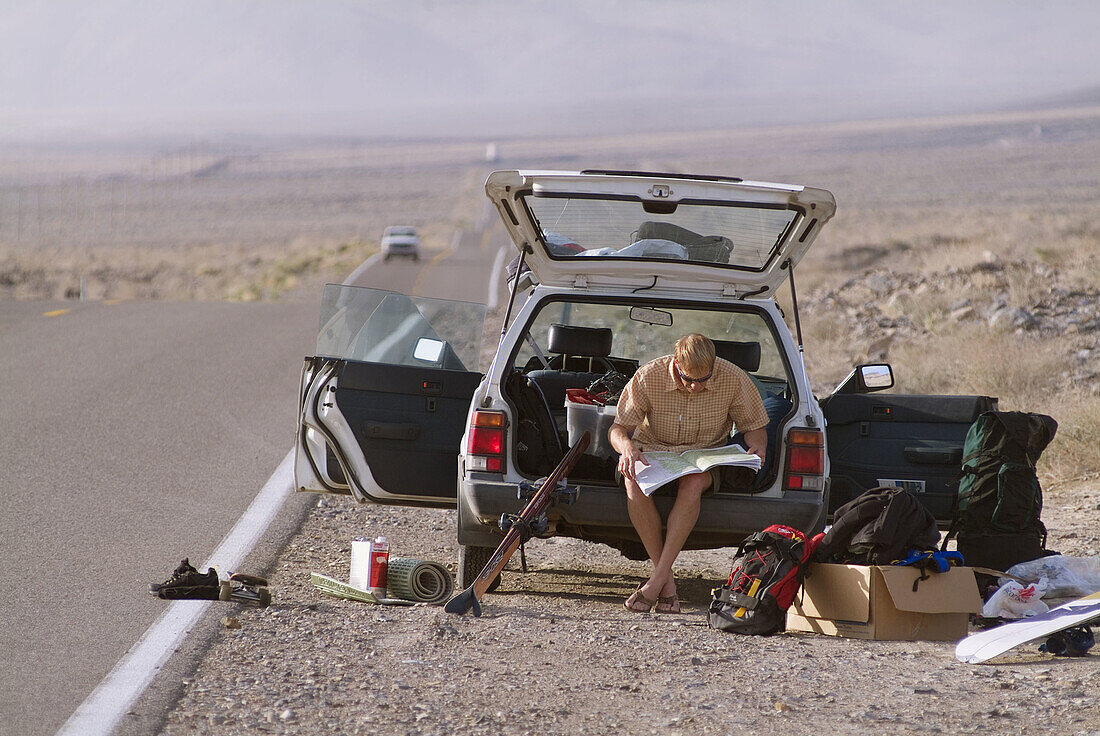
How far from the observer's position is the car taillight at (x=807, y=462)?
5.74m

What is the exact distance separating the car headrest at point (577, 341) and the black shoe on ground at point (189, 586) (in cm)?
209

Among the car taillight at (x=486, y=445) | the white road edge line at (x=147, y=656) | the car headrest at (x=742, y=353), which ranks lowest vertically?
the white road edge line at (x=147, y=656)

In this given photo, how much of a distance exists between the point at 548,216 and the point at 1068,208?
55434mm

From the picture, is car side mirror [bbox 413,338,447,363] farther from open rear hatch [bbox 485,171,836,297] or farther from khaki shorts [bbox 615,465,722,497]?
khaki shorts [bbox 615,465,722,497]

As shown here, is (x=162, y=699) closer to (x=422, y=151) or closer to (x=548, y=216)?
(x=548, y=216)

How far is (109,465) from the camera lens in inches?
346

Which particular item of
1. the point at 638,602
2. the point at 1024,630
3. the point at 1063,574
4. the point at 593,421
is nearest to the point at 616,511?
the point at 638,602

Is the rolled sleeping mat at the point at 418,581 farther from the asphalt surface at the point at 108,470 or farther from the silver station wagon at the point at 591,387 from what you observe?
the asphalt surface at the point at 108,470

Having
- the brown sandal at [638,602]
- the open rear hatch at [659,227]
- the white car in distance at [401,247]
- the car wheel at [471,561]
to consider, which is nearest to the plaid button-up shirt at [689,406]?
the open rear hatch at [659,227]

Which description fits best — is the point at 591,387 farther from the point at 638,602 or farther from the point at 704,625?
the point at 704,625

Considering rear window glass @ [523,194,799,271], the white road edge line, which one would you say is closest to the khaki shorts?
rear window glass @ [523,194,799,271]

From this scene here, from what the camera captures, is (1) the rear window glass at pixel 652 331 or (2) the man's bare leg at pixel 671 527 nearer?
(2) the man's bare leg at pixel 671 527

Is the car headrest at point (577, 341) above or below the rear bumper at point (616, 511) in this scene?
above

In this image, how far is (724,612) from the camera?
17.9ft
